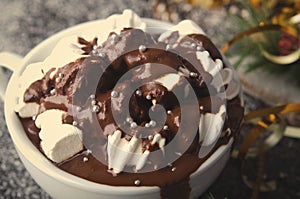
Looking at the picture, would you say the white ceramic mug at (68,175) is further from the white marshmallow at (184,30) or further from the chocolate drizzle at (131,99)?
the white marshmallow at (184,30)

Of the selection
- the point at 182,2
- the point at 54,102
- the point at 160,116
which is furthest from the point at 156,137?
the point at 182,2

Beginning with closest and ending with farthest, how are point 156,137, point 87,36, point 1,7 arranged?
point 156,137, point 87,36, point 1,7

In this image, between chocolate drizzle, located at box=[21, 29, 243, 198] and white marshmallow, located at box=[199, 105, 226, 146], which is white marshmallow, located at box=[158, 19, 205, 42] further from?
white marshmallow, located at box=[199, 105, 226, 146]

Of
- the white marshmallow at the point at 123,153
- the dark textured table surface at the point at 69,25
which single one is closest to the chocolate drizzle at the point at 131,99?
the white marshmallow at the point at 123,153

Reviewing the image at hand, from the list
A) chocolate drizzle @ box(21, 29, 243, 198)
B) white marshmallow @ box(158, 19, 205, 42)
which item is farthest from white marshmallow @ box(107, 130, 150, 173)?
white marshmallow @ box(158, 19, 205, 42)

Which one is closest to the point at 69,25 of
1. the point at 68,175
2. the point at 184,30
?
the point at 184,30

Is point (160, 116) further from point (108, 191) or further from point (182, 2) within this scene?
point (182, 2)

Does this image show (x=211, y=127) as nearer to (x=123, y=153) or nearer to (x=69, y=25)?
(x=123, y=153)
